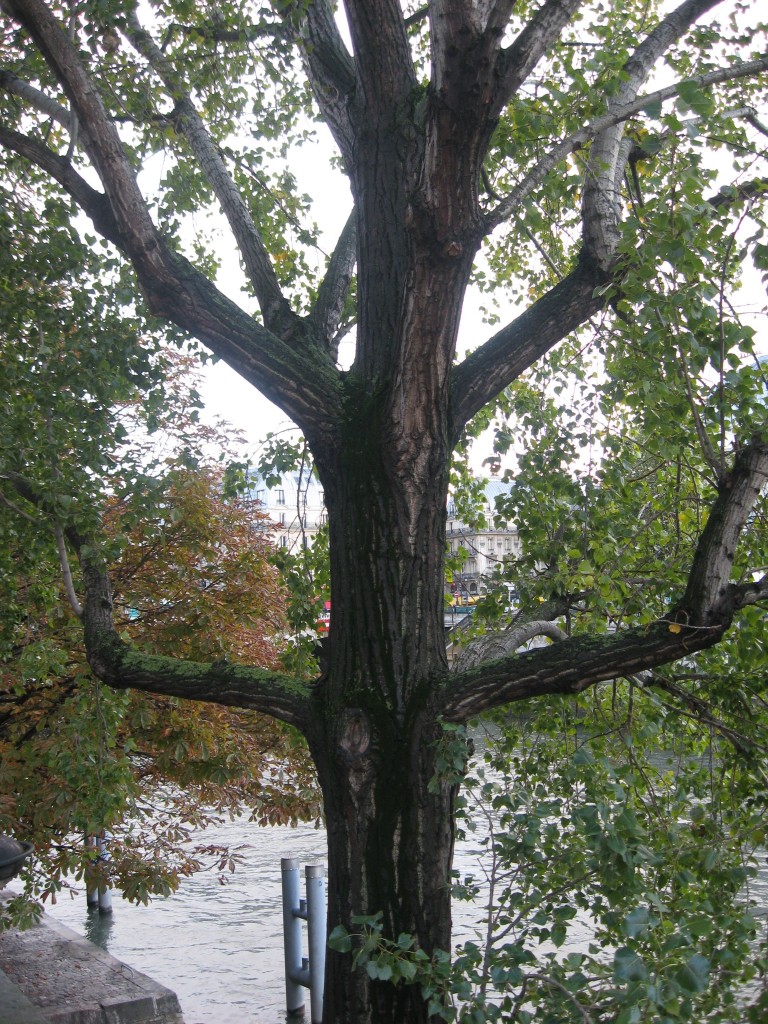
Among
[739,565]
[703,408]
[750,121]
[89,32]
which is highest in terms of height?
[89,32]

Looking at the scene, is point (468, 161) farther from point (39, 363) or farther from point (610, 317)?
point (39, 363)

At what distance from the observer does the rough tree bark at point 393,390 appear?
3.75m

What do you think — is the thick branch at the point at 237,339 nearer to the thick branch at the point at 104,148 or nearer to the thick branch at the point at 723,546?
the thick branch at the point at 104,148

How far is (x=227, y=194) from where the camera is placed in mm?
5223

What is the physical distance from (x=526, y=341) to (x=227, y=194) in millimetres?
1747

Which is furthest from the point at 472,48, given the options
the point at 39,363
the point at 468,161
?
the point at 39,363

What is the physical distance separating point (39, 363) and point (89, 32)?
67.6 inches

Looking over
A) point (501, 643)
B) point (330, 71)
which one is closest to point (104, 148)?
point (330, 71)

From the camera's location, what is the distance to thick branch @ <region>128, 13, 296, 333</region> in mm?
4988

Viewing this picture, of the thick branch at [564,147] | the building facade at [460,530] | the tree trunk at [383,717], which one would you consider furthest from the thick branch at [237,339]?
the thick branch at [564,147]

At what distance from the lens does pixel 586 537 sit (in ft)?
16.4

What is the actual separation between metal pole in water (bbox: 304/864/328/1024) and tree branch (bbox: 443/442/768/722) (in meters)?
4.60

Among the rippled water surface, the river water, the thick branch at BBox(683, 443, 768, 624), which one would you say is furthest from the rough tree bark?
the rippled water surface

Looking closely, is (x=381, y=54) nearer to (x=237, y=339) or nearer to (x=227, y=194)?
(x=227, y=194)
